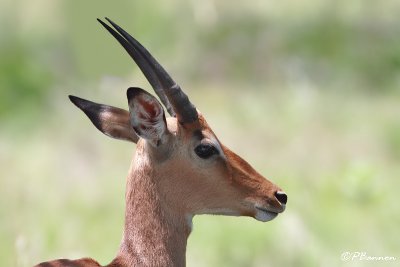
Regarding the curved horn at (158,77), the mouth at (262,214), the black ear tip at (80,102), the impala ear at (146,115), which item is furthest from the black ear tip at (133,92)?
the mouth at (262,214)

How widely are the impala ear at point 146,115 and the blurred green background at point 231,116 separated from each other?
1967 mm

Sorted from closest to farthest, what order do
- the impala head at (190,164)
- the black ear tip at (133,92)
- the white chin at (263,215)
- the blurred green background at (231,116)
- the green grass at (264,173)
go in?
the black ear tip at (133,92) → the impala head at (190,164) → the white chin at (263,215) → the green grass at (264,173) → the blurred green background at (231,116)

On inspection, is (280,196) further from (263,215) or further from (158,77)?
(158,77)

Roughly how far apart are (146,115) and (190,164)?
35cm

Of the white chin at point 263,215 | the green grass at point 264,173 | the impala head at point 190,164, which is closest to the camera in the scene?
Answer: the impala head at point 190,164

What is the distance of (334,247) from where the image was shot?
10.3m

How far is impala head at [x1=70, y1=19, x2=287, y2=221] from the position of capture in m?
5.53

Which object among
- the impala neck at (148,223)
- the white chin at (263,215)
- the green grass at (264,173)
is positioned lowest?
the impala neck at (148,223)

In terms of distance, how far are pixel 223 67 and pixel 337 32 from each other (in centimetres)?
213

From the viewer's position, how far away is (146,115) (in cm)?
540

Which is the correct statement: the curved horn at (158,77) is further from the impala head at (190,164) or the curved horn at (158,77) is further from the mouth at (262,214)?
the mouth at (262,214)

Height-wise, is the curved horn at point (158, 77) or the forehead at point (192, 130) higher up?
the curved horn at point (158, 77)

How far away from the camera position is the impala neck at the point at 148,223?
18.3 ft

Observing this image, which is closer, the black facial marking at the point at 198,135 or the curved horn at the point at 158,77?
the curved horn at the point at 158,77
